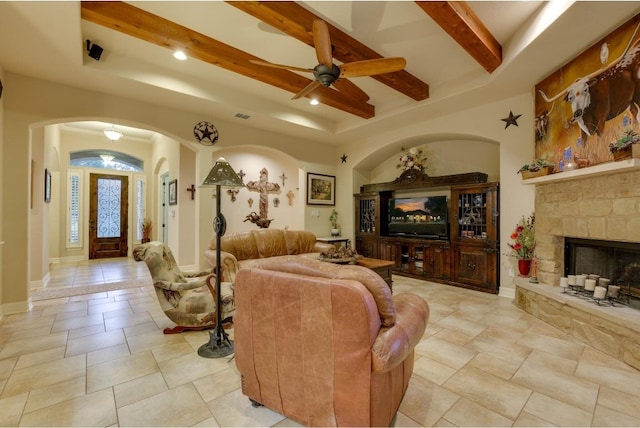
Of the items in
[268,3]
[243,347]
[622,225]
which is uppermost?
[268,3]

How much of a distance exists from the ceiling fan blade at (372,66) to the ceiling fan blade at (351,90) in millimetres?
1185

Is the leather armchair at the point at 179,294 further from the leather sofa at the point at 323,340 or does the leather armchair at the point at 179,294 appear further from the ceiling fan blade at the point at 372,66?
the ceiling fan blade at the point at 372,66

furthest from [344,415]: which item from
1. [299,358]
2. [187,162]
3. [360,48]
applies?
[187,162]

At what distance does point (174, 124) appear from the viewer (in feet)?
14.8

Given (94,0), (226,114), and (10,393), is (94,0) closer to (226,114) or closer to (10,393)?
(226,114)

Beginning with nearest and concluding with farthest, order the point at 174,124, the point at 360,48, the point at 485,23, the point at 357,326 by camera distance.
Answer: the point at 357,326 → the point at 485,23 → the point at 360,48 → the point at 174,124

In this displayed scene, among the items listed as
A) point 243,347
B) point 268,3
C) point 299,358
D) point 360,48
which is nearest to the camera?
point 299,358

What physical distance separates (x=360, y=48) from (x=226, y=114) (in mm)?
2543

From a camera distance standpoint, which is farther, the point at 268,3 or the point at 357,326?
the point at 268,3

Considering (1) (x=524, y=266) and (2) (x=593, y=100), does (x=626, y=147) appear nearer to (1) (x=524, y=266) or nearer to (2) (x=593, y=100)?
(2) (x=593, y=100)

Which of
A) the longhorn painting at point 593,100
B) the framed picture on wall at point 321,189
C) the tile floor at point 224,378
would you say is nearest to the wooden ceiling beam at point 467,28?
the longhorn painting at point 593,100

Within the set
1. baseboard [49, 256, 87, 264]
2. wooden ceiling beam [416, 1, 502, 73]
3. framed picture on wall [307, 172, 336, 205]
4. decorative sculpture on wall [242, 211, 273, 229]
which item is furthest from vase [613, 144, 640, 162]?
baseboard [49, 256, 87, 264]

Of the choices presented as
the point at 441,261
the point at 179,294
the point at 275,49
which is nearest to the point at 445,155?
the point at 441,261

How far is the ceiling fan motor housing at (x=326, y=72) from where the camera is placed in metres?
2.67
